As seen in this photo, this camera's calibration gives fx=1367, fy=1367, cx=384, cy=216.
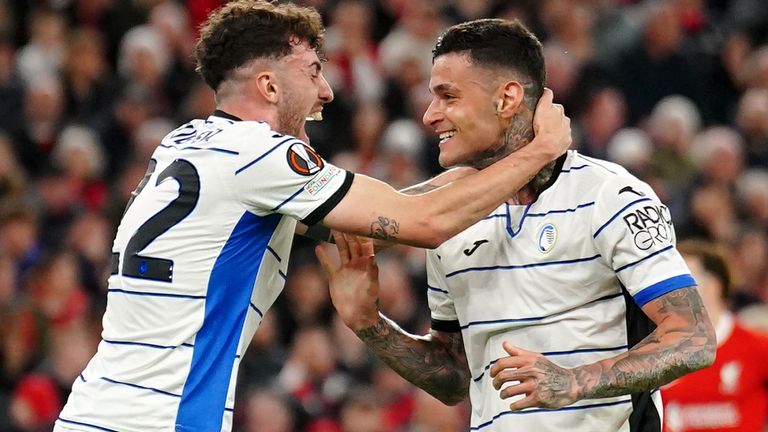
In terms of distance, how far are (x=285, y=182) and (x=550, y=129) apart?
941mm

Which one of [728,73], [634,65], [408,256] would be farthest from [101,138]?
[728,73]

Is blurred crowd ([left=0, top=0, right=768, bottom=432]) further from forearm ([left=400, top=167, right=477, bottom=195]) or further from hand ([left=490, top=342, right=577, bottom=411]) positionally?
hand ([left=490, top=342, right=577, bottom=411])

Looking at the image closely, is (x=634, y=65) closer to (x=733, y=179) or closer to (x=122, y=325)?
(x=733, y=179)

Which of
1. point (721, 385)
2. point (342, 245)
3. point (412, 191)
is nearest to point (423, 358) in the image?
point (342, 245)

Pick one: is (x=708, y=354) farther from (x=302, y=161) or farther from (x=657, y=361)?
(x=302, y=161)

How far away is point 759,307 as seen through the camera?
1041 centimetres

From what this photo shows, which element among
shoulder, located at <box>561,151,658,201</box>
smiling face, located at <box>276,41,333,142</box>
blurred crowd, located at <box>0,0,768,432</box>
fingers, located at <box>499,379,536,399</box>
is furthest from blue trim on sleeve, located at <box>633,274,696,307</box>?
blurred crowd, located at <box>0,0,768,432</box>

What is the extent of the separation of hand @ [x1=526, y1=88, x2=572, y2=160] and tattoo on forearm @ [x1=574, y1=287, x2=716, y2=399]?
0.67m

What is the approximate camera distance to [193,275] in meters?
4.42

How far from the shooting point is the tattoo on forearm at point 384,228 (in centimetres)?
450

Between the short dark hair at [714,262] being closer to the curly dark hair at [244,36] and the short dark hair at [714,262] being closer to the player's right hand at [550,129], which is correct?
the player's right hand at [550,129]

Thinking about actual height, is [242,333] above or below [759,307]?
above

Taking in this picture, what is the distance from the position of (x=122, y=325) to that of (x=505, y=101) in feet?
4.99

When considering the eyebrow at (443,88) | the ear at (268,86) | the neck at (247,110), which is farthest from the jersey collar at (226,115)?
the eyebrow at (443,88)
